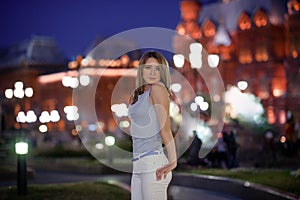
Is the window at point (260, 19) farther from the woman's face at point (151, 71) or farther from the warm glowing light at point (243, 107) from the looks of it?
the woman's face at point (151, 71)

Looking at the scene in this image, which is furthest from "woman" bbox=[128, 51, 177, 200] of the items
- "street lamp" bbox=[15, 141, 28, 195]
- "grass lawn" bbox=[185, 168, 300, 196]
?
"street lamp" bbox=[15, 141, 28, 195]

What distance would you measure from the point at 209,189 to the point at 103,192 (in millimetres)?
3534

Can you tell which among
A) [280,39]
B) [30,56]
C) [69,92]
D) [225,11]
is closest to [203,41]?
[225,11]

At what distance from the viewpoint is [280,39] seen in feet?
229

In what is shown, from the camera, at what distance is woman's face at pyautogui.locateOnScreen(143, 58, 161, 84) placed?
17.6ft

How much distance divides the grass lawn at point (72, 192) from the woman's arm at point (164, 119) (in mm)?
6667

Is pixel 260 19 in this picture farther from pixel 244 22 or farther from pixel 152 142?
pixel 152 142

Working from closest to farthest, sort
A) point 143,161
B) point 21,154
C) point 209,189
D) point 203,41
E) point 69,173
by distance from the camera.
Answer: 1. point 143,161
2. point 21,154
3. point 209,189
4. point 69,173
5. point 203,41

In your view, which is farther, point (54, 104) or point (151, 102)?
point (54, 104)

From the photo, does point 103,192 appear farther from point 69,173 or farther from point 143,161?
point 69,173

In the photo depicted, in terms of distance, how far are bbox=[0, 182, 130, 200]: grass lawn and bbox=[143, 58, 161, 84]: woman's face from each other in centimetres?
666

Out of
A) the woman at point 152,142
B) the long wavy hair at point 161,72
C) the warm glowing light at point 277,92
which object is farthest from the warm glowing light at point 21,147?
the warm glowing light at point 277,92

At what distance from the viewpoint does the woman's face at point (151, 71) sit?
5352mm

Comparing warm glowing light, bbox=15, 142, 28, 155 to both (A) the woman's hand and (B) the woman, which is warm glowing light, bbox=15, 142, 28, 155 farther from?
(A) the woman's hand
